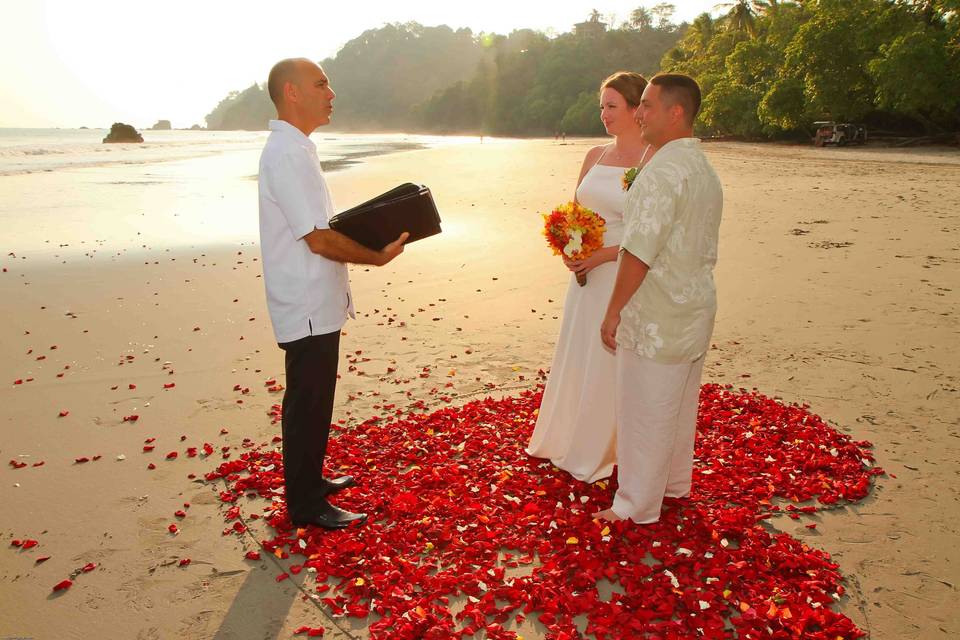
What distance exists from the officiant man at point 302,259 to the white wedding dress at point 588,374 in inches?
56.5

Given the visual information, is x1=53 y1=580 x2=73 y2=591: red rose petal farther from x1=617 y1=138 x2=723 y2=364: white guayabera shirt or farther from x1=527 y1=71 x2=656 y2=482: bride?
x1=617 y1=138 x2=723 y2=364: white guayabera shirt

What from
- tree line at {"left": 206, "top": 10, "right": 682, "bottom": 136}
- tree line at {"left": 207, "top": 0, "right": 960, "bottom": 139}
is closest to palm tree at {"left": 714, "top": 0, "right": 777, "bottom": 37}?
tree line at {"left": 207, "top": 0, "right": 960, "bottom": 139}

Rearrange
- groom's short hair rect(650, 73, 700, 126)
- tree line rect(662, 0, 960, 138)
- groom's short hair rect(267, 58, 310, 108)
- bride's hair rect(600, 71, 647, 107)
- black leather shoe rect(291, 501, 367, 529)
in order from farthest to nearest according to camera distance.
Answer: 1. tree line rect(662, 0, 960, 138)
2. bride's hair rect(600, 71, 647, 107)
3. black leather shoe rect(291, 501, 367, 529)
4. groom's short hair rect(267, 58, 310, 108)
5. groom's short hair rect(650, 73, 700, 126)

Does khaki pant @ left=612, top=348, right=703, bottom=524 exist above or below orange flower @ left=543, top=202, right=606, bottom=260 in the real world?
below

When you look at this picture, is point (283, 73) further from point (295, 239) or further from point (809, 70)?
point (809, 70)

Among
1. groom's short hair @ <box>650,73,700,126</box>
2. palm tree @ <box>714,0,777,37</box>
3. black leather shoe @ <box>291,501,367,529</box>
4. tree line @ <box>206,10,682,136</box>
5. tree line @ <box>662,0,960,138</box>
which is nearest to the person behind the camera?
groom's short hair @ <box>650,73,700,126</box>

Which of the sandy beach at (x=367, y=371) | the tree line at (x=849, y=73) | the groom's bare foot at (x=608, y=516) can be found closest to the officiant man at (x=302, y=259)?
the sandy beach at (x=367, y=371)

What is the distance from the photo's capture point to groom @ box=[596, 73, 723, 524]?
3.53 m

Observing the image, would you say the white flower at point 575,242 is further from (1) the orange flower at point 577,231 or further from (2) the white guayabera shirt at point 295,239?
(2) the white guayabera shirt at point 295,239

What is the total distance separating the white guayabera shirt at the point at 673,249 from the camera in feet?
11.6

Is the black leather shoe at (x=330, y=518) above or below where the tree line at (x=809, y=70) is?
below

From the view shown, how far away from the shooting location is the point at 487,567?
3.83 m

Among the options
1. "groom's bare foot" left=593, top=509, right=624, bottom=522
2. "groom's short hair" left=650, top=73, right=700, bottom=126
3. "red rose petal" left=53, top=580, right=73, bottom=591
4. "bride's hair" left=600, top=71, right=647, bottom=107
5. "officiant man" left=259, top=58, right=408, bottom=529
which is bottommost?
"red rose petal" left=53, top=580, right=73, bottom=591

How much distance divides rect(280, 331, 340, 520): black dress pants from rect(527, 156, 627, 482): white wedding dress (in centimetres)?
170
